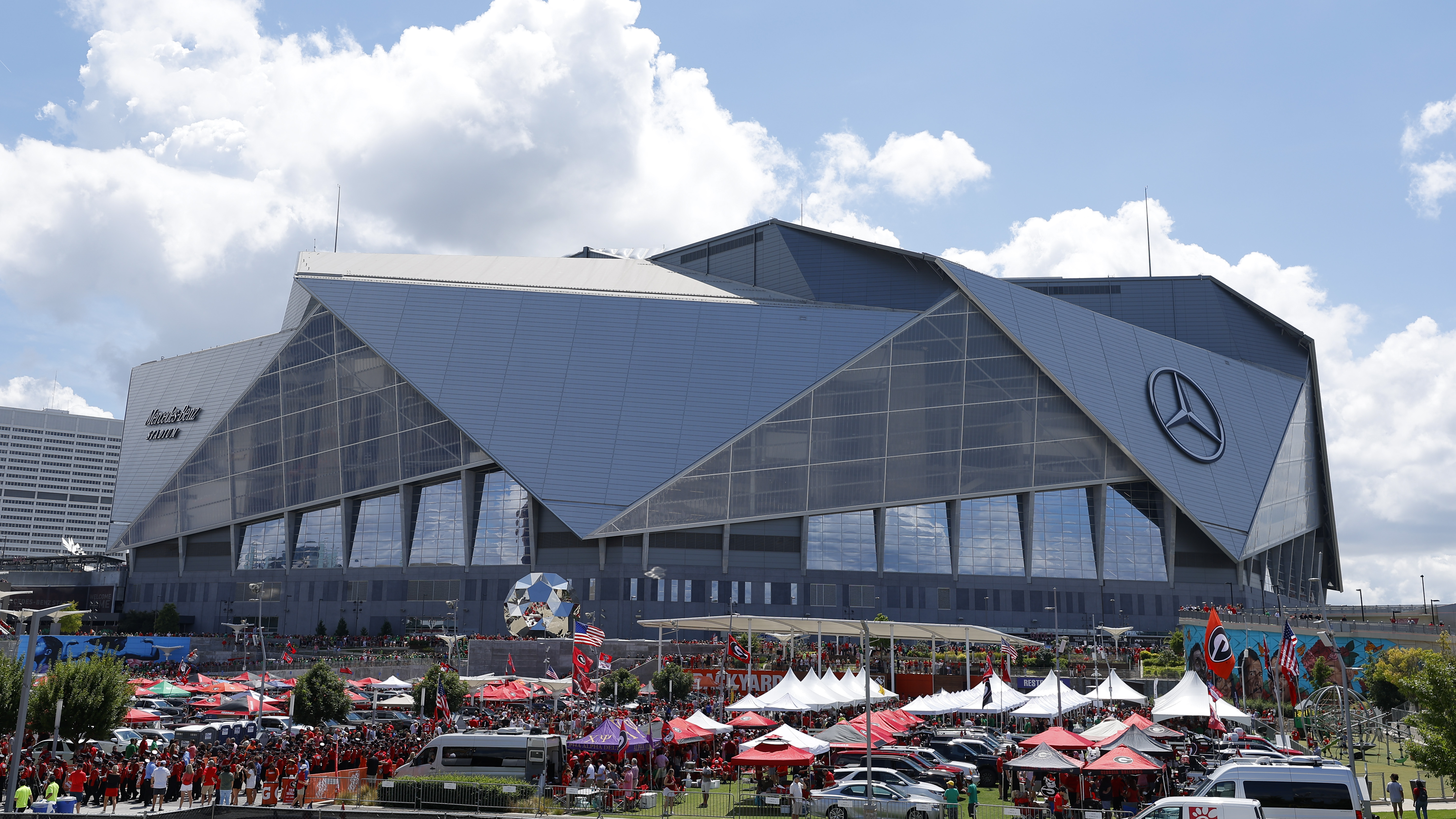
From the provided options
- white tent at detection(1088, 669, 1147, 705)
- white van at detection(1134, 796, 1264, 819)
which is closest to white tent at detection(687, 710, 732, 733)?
white tent at detection(1088, 669, 1147, 705)

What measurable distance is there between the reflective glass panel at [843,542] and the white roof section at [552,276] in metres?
15.9

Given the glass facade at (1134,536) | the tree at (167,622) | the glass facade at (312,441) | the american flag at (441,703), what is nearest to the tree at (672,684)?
the american flag at (441,703)

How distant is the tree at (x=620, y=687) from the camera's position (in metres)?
54.8

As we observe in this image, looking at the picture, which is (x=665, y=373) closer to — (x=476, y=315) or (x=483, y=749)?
(x=476, y=315)

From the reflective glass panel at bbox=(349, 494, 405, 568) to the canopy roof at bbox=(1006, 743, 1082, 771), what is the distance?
65488 millimetres

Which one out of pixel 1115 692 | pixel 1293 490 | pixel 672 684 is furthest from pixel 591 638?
pixel 1293 490

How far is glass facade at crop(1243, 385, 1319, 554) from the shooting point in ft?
312

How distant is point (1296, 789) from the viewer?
1017 inches

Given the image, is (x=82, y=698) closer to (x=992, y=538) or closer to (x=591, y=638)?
(x=591, y=638)

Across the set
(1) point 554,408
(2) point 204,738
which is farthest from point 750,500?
(2) point 204,738

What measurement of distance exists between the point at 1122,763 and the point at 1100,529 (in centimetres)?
6230

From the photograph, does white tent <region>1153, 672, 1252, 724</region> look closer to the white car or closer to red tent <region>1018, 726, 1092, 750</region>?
red tent <region>1018, 726, 1092, 750</region>

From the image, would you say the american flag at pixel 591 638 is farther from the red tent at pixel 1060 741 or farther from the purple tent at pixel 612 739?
the red tent at pixel 1060 741

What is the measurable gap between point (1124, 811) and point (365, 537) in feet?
235
